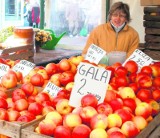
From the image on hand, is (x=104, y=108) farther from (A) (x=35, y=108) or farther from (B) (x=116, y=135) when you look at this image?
(A) (x=35, y=108)

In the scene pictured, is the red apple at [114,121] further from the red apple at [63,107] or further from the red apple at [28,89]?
the red apple at [28,89]

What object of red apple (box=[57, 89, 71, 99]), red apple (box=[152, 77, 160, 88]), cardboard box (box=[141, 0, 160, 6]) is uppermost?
cardboard box (box=[141, 0, 160, 6])

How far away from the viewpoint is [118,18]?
3518 millimetres

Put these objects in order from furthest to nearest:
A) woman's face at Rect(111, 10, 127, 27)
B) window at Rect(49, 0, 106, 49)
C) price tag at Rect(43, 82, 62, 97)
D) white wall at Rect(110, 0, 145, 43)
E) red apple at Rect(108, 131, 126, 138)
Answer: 1. window at Rect(49, 0, 106, 49)
2. white wall at Rect(110, 0, 145, 43)
3. woman's face at Rect(111, 10, 127, 27)
4. price tag at Rect(43, 82, 62, 97)
5. red apple at Rect(108, 131, 126, 138)

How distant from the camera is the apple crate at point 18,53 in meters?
3.59

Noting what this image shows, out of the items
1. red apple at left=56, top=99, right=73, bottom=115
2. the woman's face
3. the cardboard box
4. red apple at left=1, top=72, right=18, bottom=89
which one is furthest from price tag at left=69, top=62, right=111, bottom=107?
the cardboard box

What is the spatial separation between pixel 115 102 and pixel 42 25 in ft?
15.8

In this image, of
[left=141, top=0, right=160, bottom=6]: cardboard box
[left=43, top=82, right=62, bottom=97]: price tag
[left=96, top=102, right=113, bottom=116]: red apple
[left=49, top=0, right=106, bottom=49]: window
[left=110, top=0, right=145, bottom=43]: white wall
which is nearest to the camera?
[left=96, top=102, right=113, bottom=116]: red apple

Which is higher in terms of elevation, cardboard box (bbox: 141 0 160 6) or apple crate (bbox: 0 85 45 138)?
cardboard box (bbox: 141 0 160 6)

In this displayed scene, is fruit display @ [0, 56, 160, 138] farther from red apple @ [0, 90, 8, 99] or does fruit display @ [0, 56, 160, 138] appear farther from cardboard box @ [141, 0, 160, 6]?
cardboard box @ [141, 0, 160, 6]

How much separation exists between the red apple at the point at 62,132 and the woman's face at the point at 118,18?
2.33m

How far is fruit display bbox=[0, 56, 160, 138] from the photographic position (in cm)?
142

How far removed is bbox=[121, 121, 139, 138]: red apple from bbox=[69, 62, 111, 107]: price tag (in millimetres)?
242

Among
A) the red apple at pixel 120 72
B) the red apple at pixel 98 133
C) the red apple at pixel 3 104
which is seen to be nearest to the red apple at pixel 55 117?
the red apple at pixel 98 133
